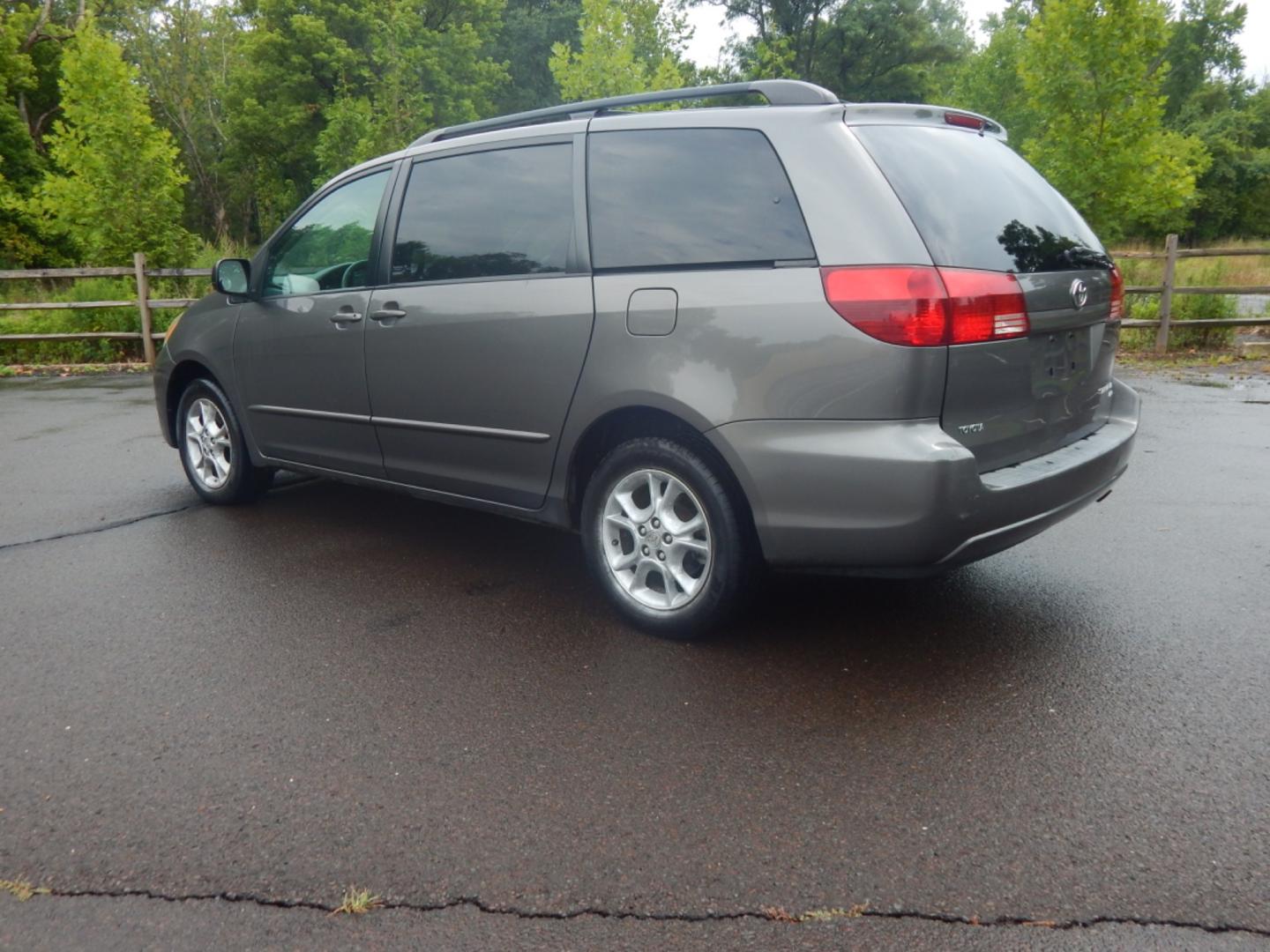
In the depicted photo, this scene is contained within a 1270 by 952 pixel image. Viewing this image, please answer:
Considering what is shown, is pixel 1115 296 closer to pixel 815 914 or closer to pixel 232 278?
pixel 815 914

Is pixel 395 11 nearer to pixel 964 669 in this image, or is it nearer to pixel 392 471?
pixel 392 471

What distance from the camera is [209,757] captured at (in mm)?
3031

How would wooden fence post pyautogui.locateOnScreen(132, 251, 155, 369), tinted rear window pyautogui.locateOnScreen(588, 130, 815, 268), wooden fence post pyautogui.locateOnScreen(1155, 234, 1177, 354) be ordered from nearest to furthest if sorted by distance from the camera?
1. tinted rear window pyautogui.locateOnScreen(588, 130, 815, 268)
2. wooden fence post pyautogui.locateOnScreen(1155, 234, 1177, 354)
3. wooden fence post pyautogui.locateOnScreen(132, 251, 155, 369)

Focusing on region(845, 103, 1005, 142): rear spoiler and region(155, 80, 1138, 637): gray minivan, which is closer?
region(155, 80, 1138, 637): gray minivan

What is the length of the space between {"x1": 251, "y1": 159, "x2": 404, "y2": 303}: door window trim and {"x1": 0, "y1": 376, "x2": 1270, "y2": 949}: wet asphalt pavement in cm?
130

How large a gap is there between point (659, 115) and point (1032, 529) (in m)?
2.00

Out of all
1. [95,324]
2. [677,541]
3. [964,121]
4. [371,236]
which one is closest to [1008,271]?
[964,121]

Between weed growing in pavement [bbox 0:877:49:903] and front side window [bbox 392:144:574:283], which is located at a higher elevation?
front side window [bbox 392:144:574:283]

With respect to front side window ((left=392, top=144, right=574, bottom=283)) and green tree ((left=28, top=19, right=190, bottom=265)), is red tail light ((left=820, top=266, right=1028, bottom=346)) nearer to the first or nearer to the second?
front side window ((left=392, top=144, right=574, bottom=283))

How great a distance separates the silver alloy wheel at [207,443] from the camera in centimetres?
595

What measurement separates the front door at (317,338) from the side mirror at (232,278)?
0.09 meters

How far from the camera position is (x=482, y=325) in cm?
423

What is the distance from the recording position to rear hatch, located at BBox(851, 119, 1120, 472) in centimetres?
329

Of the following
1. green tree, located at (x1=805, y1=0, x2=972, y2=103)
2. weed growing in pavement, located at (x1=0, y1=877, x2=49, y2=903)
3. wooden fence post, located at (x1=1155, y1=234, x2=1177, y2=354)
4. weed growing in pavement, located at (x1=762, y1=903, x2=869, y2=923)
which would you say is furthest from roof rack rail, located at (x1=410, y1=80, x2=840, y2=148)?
green tree, located at (x1=805, y1=0, x2=972, y2=103)
